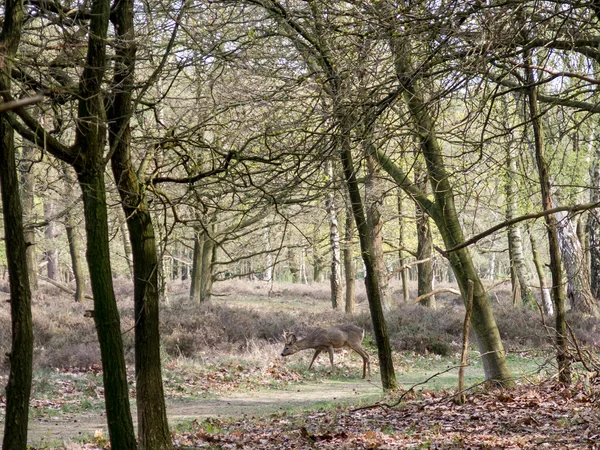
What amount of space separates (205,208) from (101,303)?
1836 millimetres

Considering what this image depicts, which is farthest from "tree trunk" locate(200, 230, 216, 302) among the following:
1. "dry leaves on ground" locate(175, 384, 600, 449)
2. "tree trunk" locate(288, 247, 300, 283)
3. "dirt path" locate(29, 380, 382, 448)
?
"dry leaves on ground" locate(175, 384, 600, 449)

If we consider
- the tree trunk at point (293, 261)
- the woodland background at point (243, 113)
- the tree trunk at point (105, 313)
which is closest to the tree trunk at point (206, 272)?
the tree trunk at point (293, 261)

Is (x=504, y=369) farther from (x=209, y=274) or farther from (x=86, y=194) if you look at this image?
(x=209, y=274)

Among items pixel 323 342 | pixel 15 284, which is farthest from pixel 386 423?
pixel 323 342

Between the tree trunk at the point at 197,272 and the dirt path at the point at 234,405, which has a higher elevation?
the tree trunk at the point at 197,272

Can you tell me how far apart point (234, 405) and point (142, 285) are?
5418 millimetres

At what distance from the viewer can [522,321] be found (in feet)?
67.6

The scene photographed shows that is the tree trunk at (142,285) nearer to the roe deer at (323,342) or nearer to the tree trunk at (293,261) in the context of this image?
the tree trunk at (293,261)

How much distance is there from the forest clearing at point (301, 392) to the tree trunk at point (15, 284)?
261 centimetres

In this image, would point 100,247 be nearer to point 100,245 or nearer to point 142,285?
point 100,245

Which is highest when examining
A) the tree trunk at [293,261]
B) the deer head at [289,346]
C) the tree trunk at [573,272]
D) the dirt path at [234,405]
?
the tree trunk at [293,261]

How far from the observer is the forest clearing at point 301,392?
7.78 metres

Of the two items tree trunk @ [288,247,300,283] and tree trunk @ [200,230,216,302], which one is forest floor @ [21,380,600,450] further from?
tree trunk @ [200,230,216,302]

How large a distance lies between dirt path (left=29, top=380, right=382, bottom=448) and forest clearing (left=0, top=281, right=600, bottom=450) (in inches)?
1.2
